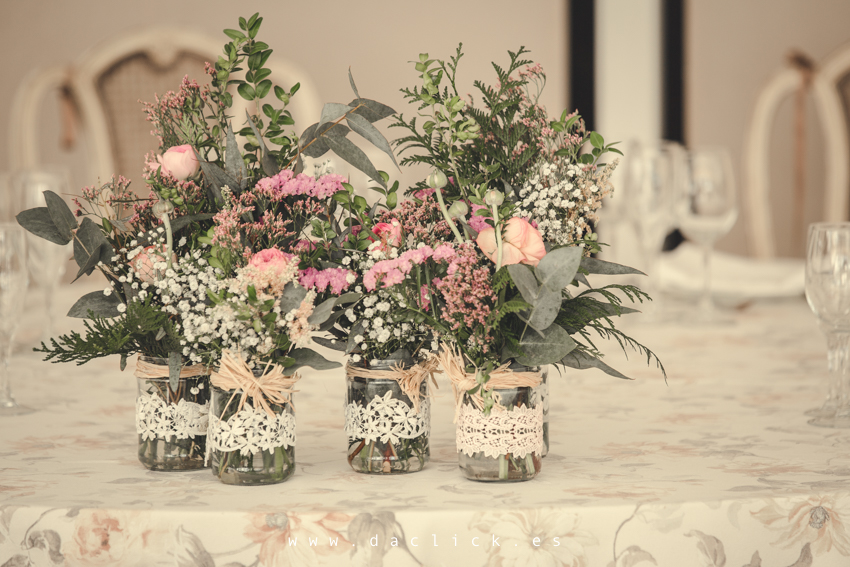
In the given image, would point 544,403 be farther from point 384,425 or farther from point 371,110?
point 371,110

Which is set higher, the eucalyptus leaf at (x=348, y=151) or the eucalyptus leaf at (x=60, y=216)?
the eucalyptus leaf at (x=348, y=151)

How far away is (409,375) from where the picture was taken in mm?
707

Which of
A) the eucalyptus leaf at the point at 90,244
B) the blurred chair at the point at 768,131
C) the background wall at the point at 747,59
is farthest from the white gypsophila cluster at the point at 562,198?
the background wall at the point at 747,59

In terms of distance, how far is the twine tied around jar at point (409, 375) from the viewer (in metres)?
0.70

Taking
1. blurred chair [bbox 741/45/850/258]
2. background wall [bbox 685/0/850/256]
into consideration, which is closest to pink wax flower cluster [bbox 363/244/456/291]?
blurred chair [bbox 741/45/850/258]

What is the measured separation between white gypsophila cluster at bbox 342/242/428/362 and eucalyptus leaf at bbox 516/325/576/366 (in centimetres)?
9

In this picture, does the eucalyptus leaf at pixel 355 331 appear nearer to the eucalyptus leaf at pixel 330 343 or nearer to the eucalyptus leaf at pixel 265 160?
the eucalyptus leaf at pixel 330 343

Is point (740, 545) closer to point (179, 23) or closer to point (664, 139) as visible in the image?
point (664, 139)

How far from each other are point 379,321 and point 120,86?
2319 mm

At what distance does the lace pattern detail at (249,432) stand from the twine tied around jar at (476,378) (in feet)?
0.46

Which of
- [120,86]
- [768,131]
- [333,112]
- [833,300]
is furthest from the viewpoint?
[768,131]

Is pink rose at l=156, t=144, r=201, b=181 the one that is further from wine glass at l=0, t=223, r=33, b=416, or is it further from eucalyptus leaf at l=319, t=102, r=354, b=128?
wine glass at l=0, t=223, r=33, b=416

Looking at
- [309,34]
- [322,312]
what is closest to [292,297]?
[322,312]

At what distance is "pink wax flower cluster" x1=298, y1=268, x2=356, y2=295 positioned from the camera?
2.24 feet
